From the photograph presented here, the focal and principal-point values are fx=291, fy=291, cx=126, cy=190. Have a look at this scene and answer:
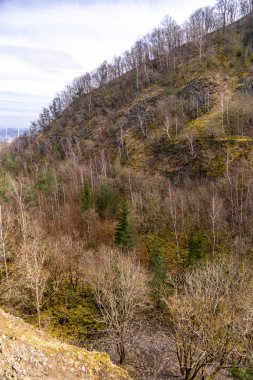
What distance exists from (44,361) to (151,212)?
32.6 meters

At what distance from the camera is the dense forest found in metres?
19.2


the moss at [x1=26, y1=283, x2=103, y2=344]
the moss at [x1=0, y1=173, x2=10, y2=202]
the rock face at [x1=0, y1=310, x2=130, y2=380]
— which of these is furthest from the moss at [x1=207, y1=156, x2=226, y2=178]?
the rock face at [x1=0, y1=310, x2=130, y2=380]

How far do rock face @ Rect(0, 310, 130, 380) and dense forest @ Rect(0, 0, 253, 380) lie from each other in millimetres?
5329

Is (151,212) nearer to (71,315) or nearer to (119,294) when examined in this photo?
(71,315)

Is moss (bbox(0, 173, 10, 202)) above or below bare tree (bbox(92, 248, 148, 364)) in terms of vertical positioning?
above

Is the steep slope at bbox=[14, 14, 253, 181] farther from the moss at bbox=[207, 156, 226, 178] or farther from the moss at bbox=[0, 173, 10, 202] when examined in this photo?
the moss at bbox=[0, 173, 10, 202]

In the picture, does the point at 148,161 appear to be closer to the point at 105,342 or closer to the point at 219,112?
the point at 219,112

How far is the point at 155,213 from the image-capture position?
42531mm

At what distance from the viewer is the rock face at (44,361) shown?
1014 centimetres

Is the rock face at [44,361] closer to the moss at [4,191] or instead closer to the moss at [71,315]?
the moss at [71,315]

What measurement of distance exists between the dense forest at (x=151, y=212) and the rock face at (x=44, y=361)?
5.33 m

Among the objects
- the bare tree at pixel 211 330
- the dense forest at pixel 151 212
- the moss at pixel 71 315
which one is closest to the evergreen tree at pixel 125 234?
the dense forest at pixel 151 212

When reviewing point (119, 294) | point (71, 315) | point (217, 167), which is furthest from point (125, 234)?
point (217, 167)

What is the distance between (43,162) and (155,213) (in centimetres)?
4491
